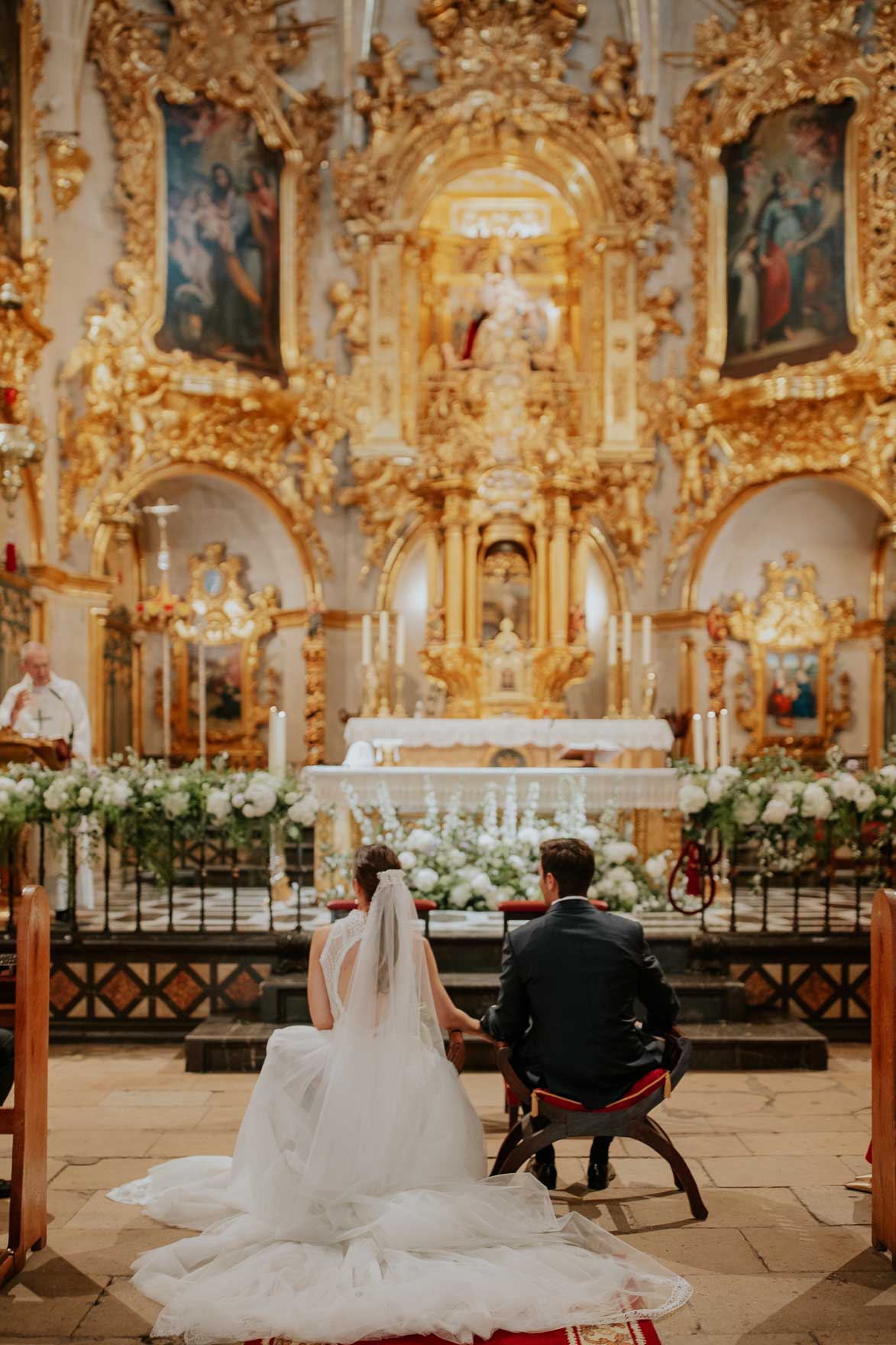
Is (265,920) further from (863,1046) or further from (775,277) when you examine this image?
(775,277)

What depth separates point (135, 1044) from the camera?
7824mm

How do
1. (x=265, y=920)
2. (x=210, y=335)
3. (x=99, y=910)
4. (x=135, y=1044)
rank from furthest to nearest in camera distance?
(x=210, y=335) < (x=99, y=910) < (x=265, y=920) < (x=135, y=1044)

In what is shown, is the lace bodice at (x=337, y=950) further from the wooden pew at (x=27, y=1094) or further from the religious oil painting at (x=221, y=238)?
the religious oil painting at (x=221, y=238)

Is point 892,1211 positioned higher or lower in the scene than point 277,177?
lower

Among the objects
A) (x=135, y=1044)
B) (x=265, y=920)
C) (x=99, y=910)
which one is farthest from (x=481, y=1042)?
(x=99, y=910)

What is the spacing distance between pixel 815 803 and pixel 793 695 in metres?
7.87

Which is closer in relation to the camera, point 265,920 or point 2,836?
point 2,836

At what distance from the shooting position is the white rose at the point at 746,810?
8133 mm

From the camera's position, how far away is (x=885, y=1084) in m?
4.33

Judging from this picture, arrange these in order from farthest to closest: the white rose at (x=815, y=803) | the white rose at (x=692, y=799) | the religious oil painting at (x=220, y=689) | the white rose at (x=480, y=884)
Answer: the religious oil painting at (x=220, y=689), the white rose at (x=480, y=884), the white rose at (x=692, y=799), the white rose at (x=815, y=803)

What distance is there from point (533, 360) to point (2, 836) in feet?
32.1

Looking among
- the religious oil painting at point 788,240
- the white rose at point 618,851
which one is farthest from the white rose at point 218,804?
the religious oil painting at point 788,240

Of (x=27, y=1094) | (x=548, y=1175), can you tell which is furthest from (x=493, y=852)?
(x=27, y=1094)

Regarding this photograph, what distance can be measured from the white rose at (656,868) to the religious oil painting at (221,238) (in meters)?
8.44
